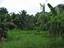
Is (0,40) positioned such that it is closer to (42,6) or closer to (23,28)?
(42,6)

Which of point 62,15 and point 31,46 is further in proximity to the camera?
point 62,15

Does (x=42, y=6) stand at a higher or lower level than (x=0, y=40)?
→ higher

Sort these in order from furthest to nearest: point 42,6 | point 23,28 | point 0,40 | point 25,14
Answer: point 25,14 < point 23,28 < point 42,6 < point 0,40

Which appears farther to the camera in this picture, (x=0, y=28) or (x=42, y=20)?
(x=42, y=20)

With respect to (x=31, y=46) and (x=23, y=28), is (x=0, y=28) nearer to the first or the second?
(x=31, y=46)

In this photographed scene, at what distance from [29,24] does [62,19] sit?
16.9 metres

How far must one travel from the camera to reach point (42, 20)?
744 inches

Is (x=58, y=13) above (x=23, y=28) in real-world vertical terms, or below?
above

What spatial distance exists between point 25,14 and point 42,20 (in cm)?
1805

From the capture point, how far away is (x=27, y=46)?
1324 cm

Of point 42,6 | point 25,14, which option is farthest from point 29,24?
point 42,6

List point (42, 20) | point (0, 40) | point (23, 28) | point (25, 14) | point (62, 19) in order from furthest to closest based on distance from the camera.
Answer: point (25, 14), point (23, 28), point (42, 20), point (62, 19), point (0, 40)

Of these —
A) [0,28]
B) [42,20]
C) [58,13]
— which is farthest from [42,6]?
[0,28]

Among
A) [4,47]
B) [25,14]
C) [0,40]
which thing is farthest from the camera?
[25,14]
